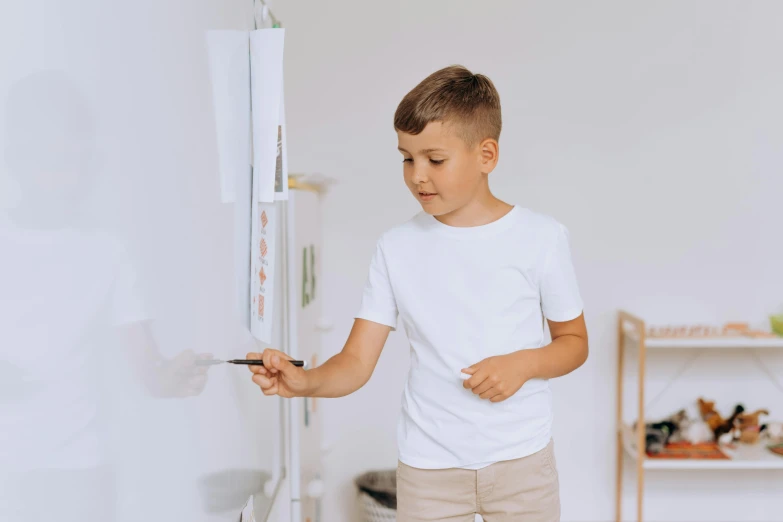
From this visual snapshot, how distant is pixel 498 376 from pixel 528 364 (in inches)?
2.6

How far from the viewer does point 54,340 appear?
1.35 ft

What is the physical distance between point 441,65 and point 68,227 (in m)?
1.96

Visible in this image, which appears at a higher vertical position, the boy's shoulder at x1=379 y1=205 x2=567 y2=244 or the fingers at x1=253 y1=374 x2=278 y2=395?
the boy's shoulder at x1=379 y1=205 x2=567 y2=244

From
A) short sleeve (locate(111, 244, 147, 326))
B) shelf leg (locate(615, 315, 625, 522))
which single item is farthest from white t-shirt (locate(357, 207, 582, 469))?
shelf leg (locate(615, 315, 625, 522))

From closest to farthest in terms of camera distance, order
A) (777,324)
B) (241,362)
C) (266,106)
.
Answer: (241,362) < (266,106) < (777,324)

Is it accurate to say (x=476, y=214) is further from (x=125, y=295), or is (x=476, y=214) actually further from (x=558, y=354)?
(x=125, y=295)

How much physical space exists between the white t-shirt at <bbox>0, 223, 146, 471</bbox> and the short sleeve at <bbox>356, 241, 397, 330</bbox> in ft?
2.09

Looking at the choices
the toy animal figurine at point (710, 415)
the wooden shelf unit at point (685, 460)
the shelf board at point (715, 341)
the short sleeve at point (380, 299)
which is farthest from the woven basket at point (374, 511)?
the short sleeve at point (380, 299)

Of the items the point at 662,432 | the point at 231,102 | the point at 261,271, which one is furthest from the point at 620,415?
the point at 231,102

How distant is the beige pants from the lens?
3.53ft

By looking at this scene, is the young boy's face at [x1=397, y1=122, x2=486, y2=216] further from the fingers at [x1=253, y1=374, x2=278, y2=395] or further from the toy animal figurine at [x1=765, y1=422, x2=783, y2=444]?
the toy animal figurine at [x1=765, y1=422, x2=783, y2=444]

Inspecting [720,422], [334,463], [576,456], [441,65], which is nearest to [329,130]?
[441,65]

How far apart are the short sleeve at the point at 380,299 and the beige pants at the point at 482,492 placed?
0.22m

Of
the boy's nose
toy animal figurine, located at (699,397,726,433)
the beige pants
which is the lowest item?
toy animal figurine, located at (699,397,726,433)
